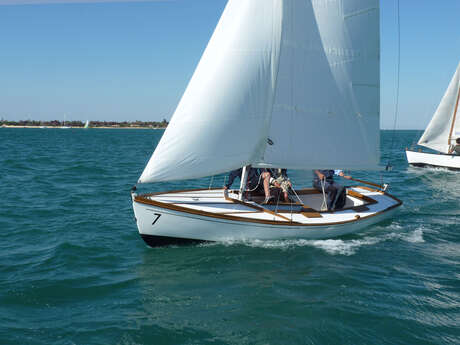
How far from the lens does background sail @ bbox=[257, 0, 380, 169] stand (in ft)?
31.5

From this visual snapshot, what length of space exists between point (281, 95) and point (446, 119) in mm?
21824

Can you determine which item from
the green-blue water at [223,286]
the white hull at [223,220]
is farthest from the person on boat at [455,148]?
the white hull at [223,220]

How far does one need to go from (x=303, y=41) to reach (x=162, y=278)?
6.43 m

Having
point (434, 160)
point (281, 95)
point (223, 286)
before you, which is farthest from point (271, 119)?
point (434, 160)

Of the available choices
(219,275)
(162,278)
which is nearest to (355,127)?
(219,275)

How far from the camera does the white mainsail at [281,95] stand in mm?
8602

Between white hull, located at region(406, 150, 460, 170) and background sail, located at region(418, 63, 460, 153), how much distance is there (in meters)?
1.18

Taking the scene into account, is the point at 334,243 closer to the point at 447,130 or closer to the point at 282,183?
the point at 282,183

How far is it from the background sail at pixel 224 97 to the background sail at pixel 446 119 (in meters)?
22.1

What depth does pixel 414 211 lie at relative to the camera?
45.5 feet

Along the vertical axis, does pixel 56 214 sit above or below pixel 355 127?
below

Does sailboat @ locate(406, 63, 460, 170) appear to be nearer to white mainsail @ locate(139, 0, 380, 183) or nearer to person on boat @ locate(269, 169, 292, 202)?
white mainsail @ locate(139, 0, 380, 183)

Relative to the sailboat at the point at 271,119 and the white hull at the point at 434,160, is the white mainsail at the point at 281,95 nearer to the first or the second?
the sailboat at the point at 271,119

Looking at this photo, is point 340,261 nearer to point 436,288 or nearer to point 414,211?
point 436,288
